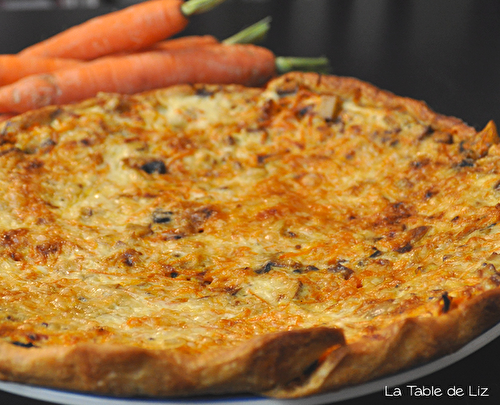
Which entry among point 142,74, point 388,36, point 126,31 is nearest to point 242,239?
point 142,74

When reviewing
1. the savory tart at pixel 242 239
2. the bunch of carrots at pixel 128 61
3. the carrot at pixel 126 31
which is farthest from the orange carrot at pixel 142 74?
the savory tart at pixel 242 239

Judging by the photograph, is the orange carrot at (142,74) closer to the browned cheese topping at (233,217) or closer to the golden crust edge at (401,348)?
the browned cheese topping at (233,217)

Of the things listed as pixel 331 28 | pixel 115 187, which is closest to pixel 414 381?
pixel 115 187

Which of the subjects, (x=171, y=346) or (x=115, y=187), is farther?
(x=115, y=187)

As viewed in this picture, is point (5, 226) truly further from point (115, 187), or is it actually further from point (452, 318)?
point (452, 318)

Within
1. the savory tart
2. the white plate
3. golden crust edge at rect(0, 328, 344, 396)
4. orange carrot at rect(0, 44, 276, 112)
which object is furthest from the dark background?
golden crust edge at rect(0, 328, 344, 396)

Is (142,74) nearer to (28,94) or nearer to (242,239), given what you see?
(28,94)

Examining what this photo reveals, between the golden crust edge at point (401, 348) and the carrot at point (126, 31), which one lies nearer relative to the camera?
the golden crust edge at point (401, 348)
